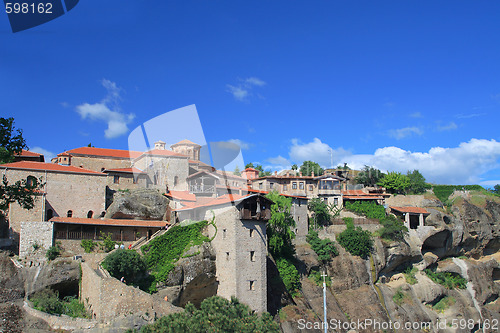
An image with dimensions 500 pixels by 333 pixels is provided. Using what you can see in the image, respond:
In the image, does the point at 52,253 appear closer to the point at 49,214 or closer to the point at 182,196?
the point at 49,214

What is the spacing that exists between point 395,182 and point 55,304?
56.1 m

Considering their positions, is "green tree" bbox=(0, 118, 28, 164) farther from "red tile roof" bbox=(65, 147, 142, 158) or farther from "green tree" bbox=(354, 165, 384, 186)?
"green tree" bbox=(354, 165, 384, 186)

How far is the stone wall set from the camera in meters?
36.0

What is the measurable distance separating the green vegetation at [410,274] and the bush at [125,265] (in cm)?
3717

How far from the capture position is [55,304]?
104 feet

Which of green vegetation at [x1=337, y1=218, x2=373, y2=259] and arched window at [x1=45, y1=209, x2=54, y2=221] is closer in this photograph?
arched window at [x1=45, y1=209, x2=54, y2=221]

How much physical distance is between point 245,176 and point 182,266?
31.8 meters

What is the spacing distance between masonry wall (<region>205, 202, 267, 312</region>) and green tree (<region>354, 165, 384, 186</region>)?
140 feet

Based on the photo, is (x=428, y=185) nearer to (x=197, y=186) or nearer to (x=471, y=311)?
(x=471, y=311)

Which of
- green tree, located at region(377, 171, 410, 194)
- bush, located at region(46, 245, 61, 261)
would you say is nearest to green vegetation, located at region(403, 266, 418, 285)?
green tree, located at region(377, 171, 410, 194)

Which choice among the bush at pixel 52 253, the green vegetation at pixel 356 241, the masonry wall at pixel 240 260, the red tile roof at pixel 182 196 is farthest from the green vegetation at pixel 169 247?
the green vegetation at pixel 356 241

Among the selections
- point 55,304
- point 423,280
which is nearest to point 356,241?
point 423,280

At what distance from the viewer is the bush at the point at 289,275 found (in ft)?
145

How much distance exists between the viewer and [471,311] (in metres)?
60.2
